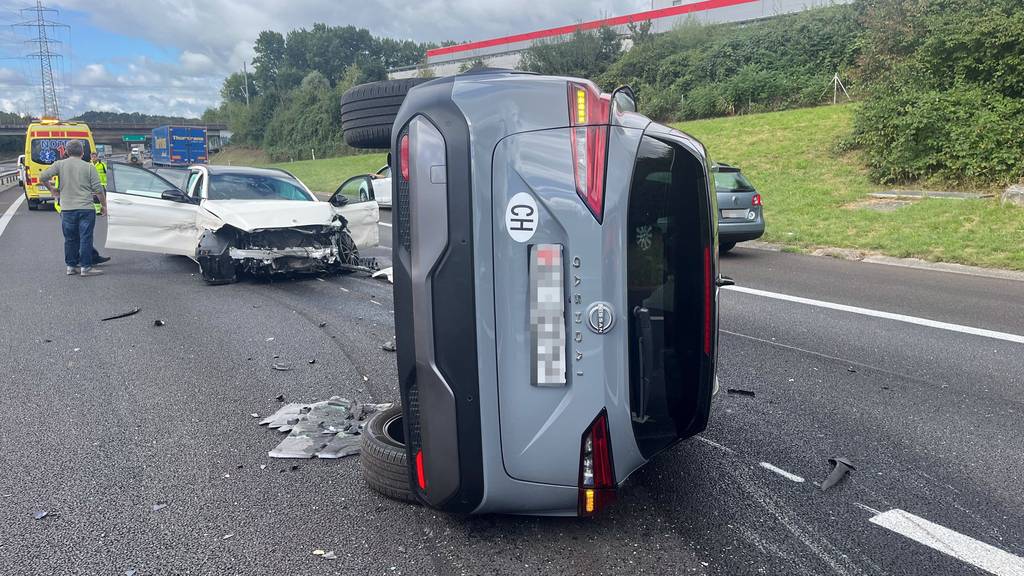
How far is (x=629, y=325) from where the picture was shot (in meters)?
3.01

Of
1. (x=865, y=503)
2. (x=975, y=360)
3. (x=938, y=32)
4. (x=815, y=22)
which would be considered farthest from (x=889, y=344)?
(x=815, y=22)

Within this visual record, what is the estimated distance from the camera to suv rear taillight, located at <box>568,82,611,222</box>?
2.80 metres

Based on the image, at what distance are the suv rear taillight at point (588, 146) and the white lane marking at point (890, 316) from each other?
5454 millimetres

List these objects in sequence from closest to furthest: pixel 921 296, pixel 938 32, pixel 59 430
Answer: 1. pixel 59 430
2. pixel 921 296
3. pixel 938 32

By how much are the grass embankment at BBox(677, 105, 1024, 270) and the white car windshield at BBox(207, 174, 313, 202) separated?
8.06 meters

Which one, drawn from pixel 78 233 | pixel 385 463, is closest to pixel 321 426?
pixel 385 463

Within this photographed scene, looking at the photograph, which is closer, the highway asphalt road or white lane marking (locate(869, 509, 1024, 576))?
white lane marking (locate(869, 509, 1024, 576))

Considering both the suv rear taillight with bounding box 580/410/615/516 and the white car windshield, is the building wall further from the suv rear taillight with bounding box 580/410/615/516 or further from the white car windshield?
the suv rear taillight with bounding box 580/410/615/516

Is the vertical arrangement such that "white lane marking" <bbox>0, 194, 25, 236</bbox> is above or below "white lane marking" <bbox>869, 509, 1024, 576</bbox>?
above

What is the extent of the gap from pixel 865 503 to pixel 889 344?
3.36 m

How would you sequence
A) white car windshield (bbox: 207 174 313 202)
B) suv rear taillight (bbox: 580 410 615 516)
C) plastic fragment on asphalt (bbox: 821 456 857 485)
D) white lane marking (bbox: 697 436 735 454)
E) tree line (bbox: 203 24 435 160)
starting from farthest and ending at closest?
tree line (bbox: 203 24 435 160)
white car windshield (bbox: 207 174 313 202)
white lane marking (bbox: 697 436 735 454)
plastic fragment on asphalt (bbox: 821 456 857 485)
suv rear taillight (bbox: 580 410 615 516)

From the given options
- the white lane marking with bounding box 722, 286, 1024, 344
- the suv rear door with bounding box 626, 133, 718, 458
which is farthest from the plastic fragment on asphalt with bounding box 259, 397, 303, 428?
the white lane marking with bounding box 722, 286, 1024, 344

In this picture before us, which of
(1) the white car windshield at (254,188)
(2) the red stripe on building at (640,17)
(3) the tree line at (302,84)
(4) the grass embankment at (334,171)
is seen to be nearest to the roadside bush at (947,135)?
(1) the white car windshield at (254,188)

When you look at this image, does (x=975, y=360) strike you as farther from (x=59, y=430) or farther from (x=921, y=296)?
(x=59, y=430)
